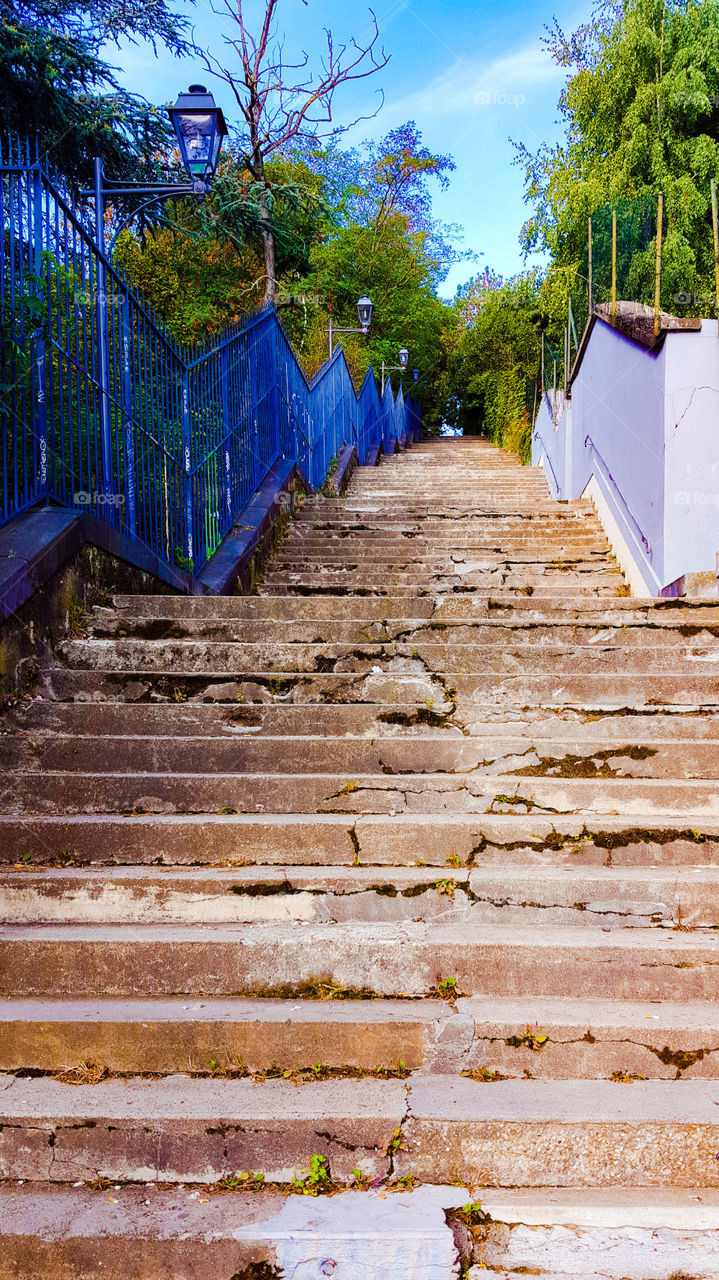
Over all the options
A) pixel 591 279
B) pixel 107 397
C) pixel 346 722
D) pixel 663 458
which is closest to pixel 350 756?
pixel 346 722

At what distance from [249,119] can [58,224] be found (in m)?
9.21

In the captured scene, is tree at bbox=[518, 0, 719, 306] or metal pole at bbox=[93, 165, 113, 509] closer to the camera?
metal pole at bbox=[93, 165, 113, 509]

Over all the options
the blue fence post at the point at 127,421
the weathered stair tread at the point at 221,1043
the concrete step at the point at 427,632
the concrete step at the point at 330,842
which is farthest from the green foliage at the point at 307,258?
the weathered stair tread at the point at 221,1043

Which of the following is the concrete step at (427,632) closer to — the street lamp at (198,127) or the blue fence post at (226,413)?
the blue fence post at (226,413)

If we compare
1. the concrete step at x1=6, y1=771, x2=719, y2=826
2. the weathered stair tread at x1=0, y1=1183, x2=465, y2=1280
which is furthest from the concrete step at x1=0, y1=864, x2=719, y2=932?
the weathered stair tread at x1=0, y1=1183, x2=465, y2=1280

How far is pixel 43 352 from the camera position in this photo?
4.30m

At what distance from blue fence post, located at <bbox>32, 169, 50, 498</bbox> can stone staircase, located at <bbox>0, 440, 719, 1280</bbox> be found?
77 centimetres

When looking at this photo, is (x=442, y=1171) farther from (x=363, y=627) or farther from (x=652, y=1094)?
(x=363, y=627)

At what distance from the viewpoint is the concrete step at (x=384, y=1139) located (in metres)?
2.05

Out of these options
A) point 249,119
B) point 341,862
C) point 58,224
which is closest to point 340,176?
point 249,119

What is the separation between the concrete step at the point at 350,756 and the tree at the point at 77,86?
9.66 m

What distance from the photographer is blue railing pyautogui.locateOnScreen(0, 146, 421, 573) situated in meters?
4.19

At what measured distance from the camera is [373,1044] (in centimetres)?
233

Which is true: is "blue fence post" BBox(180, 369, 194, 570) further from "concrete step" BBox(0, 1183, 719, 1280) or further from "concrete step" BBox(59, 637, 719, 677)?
"concrete step" BBox(0, 1183, 719, 1280)
